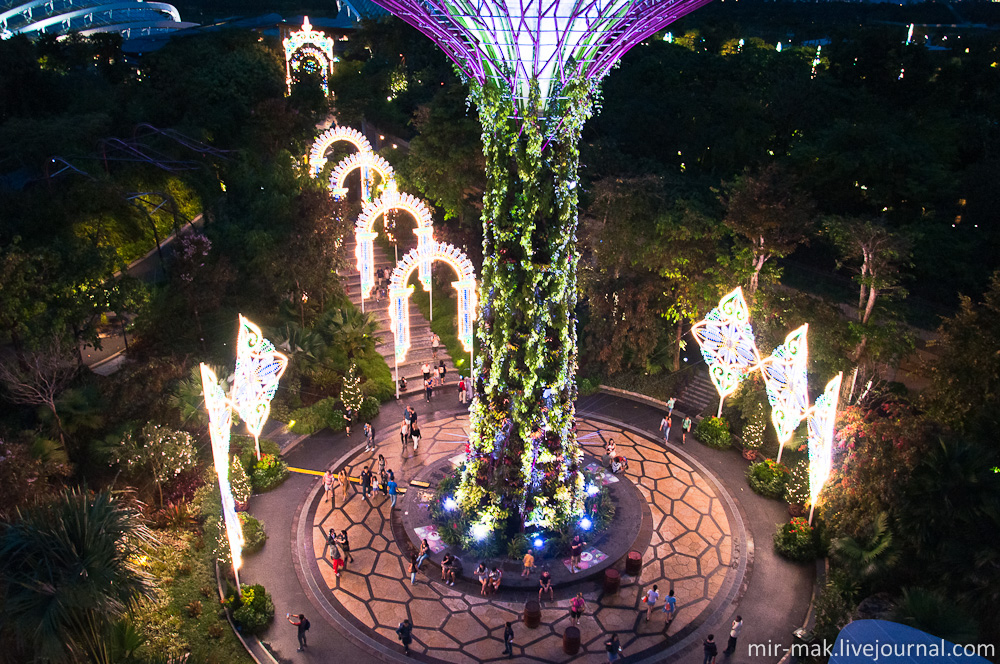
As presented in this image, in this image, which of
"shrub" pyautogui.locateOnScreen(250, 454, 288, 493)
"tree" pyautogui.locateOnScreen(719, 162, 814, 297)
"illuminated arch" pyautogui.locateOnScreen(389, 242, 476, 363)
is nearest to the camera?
"shrub" pyautogui.locateOnScreen(250, 454, 288, 493)

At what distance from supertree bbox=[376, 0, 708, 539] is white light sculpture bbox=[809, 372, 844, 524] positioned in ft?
21.7

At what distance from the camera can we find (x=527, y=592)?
17969 millimetres

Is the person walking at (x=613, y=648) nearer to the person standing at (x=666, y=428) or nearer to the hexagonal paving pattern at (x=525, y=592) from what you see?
the hexagonal paving pattern at (x=525, y=592)

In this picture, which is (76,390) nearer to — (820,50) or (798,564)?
(798,564)

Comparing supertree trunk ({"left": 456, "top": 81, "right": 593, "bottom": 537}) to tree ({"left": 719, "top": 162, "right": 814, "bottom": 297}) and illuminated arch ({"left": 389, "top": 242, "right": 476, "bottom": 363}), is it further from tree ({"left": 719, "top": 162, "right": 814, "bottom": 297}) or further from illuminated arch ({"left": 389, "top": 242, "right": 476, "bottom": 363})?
tree ({"left": 719, "top": 162, "right": 814, "bottom": 297})

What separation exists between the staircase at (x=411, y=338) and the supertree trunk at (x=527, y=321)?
32.8ft

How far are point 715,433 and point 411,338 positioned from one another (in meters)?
14.3

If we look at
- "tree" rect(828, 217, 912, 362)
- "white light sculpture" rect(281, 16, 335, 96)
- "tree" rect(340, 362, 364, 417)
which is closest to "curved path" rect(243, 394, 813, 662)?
"tree" rect(340, 362, 364, 417)

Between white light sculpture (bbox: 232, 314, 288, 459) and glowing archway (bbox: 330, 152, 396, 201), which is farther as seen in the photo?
glowing archway (bbox: 330, 152, 396, 201)

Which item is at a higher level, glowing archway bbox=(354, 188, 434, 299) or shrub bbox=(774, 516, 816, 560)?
glowing archway bbox=(354, 188, 434, 299)

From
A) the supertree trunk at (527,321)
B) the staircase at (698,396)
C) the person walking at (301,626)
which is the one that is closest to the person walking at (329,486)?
the supertree trunk at (527,321)

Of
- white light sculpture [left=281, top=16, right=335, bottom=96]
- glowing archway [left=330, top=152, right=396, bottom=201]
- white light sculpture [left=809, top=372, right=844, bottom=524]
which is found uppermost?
white light sculpture [left=281, top=16, right=335, bottom=96]

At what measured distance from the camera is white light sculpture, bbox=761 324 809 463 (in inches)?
814

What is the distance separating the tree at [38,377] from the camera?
18.7 metres
